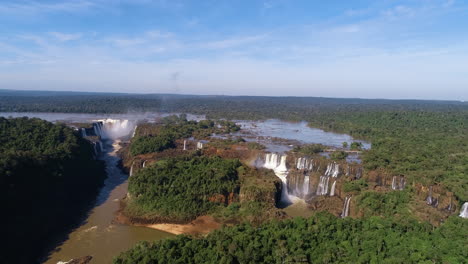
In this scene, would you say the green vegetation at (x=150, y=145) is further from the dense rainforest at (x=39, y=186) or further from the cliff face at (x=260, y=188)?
the cliff face at (x=260, y=188)

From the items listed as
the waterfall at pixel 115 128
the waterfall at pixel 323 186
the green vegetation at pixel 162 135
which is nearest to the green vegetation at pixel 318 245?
the waterfall at pixel 323 186

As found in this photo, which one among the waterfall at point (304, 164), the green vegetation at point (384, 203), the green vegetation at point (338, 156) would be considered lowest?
the green vegetation at point (384, 203)

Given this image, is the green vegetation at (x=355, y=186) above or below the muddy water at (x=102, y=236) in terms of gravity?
above

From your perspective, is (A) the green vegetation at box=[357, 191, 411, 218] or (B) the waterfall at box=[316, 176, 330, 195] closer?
(A) the green vegetation at box=[357, 191, 411, 218]

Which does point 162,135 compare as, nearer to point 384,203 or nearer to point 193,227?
point 193,227

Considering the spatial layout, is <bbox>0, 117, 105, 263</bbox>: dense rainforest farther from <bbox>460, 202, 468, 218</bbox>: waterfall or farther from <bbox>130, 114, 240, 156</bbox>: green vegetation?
<bbox>460, 202, 468, 218</bbox>: waterfall

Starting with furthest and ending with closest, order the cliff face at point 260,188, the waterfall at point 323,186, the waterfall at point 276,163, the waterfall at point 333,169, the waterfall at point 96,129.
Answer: the waterfall at point 96,129 → the waterfall at point 276,163 → the waterfall at point 333,169 → the waterfall at point 323,186 → the cliff face at point 260,188

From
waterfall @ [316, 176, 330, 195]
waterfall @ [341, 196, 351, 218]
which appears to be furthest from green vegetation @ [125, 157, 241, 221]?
waterfall @ [341, 196, 351, 218]

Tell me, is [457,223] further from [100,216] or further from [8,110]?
[8,110]

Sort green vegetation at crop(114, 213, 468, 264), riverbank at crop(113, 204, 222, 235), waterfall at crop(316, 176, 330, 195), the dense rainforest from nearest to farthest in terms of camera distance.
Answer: green vegetation at crop(114, 213, 468, 264)
the dense rainforest
riverbank at crop(113, 204, 222, 235)
waterfall at crop(316, 176, 330, 195)
